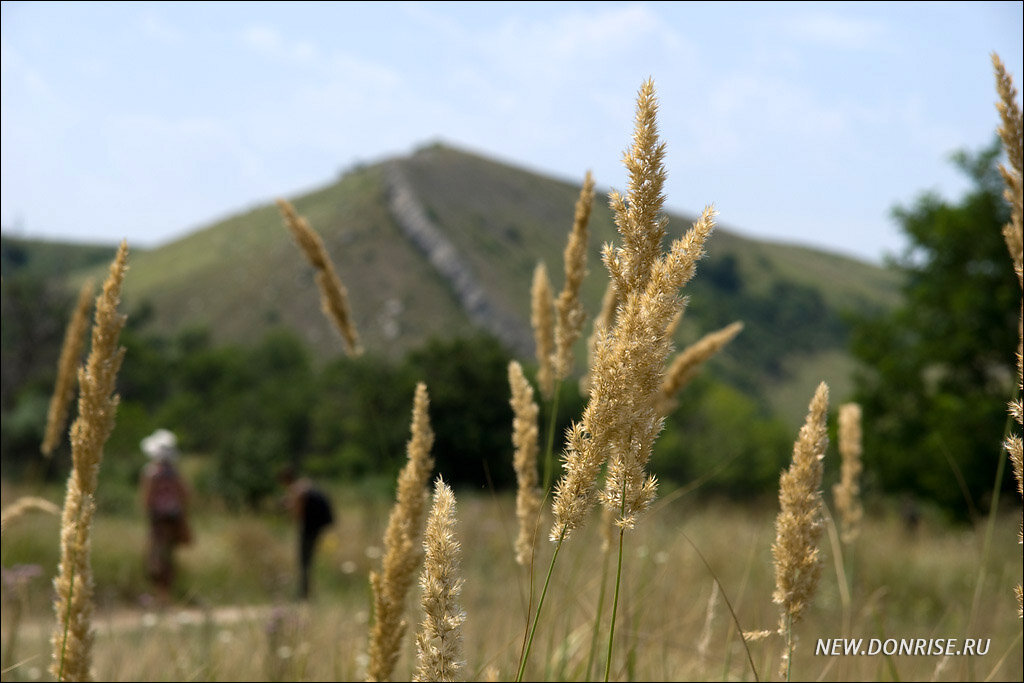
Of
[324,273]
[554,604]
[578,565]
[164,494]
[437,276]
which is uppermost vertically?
[437,276]

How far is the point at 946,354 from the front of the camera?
1673 cm

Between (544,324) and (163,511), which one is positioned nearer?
(544,324)

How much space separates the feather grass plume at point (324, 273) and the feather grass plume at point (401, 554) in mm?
1122

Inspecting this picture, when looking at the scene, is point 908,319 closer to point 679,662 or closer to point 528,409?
point 679,662

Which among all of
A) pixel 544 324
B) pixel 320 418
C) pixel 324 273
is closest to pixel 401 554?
pixel 544 324

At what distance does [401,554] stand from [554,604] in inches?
63.9

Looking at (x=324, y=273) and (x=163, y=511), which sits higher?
(x=324, y=273)

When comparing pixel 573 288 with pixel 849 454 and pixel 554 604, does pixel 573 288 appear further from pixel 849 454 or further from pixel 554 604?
pixel 554 604

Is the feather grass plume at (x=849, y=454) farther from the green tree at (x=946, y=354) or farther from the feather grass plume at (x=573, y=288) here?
the green tree at (x=946, y=354)

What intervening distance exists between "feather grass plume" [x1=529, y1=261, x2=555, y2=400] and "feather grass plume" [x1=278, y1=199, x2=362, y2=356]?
633mm

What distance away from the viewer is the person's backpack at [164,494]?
32.9 feet

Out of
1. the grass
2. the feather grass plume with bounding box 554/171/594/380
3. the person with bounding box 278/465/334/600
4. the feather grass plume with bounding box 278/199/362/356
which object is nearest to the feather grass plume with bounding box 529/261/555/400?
the feather grass plume with bounding box 554/171/594/380

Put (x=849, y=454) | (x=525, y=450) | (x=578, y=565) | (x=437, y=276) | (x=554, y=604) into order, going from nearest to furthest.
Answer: (x=525, y=450) < (x=849, y=454) < (x=578, y=565) < (x=554, y=604) < (x=437, y=276)

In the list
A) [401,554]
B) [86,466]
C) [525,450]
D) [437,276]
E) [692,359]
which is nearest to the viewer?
[401,554]
